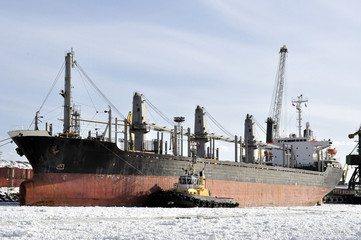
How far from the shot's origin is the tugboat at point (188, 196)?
24.1 m

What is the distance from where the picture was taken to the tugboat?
2409 centimetres

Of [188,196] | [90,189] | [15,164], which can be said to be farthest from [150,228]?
[15,164]

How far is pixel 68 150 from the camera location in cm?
2338

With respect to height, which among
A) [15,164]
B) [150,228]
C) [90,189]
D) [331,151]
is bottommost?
[150,228]

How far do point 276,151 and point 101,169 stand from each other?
27.0 meters

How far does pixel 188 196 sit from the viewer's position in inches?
945

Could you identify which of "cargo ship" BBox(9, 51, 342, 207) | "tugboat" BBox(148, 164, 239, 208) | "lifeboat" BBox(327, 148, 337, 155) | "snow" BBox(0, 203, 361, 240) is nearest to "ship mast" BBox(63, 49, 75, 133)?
"cargo ship" BBox(9, 51, 342, 207)

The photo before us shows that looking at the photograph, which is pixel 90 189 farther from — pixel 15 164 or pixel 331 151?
pixel 331 151

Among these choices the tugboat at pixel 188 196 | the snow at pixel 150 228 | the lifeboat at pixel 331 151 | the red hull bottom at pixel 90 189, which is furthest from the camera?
the lifeboat at pixel 331 151

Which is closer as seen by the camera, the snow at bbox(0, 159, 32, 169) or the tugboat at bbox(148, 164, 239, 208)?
the tugboat at bbox(148, 164, 239, 208)

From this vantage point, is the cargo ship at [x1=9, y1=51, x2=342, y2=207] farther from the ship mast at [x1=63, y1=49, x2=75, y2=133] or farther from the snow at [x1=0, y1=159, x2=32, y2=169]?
the snow at [x1=0, y1=159, x2=32, y2=169]

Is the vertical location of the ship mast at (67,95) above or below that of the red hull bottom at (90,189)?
above

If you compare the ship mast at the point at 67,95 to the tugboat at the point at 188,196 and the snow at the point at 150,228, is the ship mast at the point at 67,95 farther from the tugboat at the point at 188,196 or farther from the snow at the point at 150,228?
the snow at the point at 150,228

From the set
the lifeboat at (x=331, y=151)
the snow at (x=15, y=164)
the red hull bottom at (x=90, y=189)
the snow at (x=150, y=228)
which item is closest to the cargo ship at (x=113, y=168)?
the red hull bottom at (x=90, y=189)
